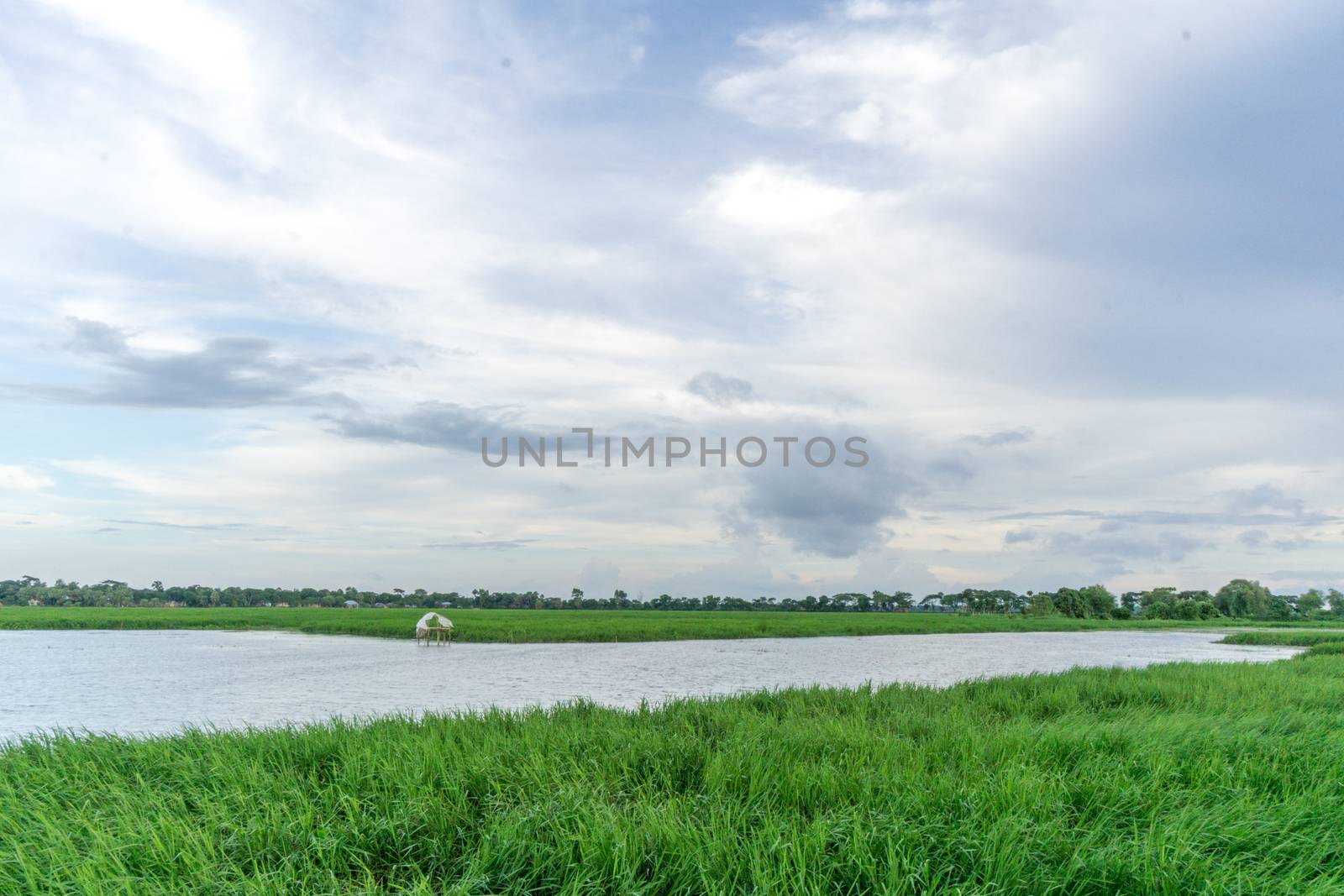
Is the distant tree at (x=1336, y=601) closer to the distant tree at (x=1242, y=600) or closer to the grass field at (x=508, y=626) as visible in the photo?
the distant tree at (x=1242, y=600)

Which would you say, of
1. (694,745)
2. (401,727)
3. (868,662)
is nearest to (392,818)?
(694,745)

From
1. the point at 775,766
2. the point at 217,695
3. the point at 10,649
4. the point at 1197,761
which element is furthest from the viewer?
the point at 10,649

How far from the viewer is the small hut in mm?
32781

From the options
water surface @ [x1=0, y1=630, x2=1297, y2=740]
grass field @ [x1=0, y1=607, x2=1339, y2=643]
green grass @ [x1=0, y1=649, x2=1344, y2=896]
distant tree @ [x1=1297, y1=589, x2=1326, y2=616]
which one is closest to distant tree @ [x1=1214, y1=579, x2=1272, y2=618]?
distant tree @ [x1=1297, y1=589, x2=1326, y2=616]

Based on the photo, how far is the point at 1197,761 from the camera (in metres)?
6.64

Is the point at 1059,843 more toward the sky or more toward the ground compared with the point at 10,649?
more toward the sky

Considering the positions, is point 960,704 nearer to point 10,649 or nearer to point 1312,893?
point 1312,893

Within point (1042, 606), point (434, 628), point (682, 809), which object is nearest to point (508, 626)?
point (434, 628)

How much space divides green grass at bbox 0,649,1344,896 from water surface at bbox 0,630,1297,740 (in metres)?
3.17

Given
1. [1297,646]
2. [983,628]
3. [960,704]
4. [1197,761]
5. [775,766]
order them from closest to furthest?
[775,766], [1197,761], [960,704], [1297,646], [983,628]

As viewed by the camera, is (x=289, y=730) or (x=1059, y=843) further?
(x=289, y=730)

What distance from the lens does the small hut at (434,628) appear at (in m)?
32.8

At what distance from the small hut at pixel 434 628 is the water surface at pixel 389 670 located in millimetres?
868

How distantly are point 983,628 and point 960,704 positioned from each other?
51.3m
